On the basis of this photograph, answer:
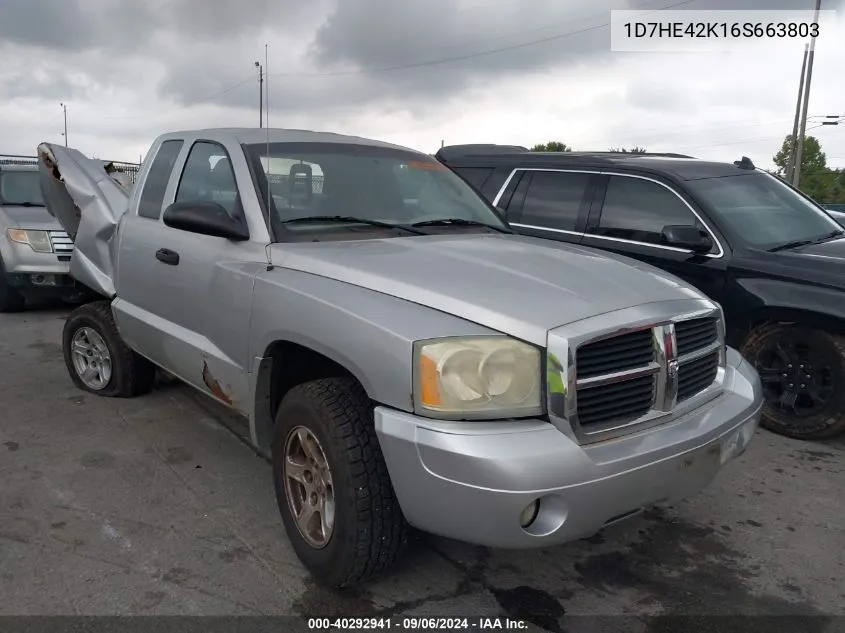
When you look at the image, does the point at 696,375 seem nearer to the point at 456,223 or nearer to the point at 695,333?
the point at 695,333

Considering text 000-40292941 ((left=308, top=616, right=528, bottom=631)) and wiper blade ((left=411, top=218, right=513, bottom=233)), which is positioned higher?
wiper blade ((left=411, top=218, right=513, bottom=233))

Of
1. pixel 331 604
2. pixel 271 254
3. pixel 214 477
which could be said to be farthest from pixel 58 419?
pixel 331 604

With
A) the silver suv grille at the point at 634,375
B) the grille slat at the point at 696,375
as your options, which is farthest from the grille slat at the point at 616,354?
the grille slat at the point at 696,375

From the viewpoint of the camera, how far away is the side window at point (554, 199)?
5598mm

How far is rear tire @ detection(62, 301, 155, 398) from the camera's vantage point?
482 centimetres

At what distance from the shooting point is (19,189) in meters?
8.64

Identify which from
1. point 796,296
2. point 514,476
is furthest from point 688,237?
point 514,476

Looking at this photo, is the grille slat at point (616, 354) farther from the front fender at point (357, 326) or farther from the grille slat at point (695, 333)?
the front fender at point (357, 326)

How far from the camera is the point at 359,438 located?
2.51 meters

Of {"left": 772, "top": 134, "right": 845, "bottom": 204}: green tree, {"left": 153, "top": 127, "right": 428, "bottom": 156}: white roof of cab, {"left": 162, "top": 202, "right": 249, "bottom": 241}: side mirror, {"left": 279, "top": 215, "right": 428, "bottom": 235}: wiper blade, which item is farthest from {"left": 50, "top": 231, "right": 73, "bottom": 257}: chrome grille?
{"left": 772, "top": 134, "right": 845, "bottom": 204}: green tree

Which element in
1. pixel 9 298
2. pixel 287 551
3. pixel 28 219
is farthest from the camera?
pixel 9 298

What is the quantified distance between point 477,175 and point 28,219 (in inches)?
203

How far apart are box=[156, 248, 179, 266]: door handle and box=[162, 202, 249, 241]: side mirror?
1.69 ft

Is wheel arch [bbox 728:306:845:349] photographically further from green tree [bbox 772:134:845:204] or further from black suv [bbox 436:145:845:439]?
green tree [bbox 772:134:845:204]
